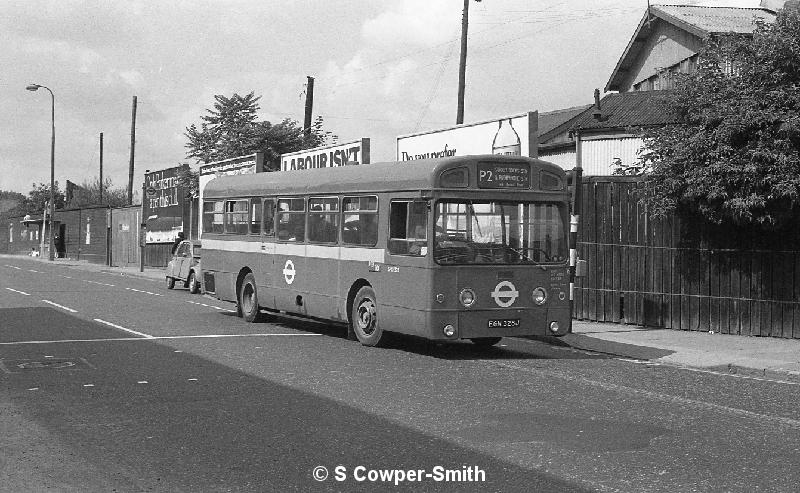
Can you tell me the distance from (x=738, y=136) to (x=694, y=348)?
3.76m

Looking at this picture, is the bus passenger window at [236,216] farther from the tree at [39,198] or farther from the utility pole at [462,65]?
the tree at [39,198]

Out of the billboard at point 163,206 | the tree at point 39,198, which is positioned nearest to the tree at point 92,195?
the tree at point 39,198

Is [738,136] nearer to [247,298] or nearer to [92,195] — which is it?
[247,298]

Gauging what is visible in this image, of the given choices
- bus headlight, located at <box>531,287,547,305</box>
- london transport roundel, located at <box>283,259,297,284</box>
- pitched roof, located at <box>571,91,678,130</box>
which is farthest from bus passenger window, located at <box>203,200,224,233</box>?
pitched roof, located at <box>571,91,678,130</box>

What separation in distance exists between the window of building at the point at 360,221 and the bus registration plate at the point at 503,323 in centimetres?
234

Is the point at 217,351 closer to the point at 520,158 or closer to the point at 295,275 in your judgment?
the point at 295,275

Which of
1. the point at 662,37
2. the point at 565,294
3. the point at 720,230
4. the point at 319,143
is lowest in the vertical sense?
the point at 565,294

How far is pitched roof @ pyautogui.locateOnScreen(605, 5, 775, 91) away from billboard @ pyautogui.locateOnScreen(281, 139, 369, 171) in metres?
15.1

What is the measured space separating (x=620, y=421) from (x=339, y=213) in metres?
8.09

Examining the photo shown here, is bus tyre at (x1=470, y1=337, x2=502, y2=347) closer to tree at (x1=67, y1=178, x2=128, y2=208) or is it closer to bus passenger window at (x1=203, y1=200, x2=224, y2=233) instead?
bus passenger window at (x1=203, y1=200, x2=224, y2=233)

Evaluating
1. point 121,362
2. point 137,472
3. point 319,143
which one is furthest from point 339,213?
point 319,143

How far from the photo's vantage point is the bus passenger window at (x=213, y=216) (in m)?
21.2

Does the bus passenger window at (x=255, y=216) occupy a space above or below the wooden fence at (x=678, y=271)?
above

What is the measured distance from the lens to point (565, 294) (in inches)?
585
